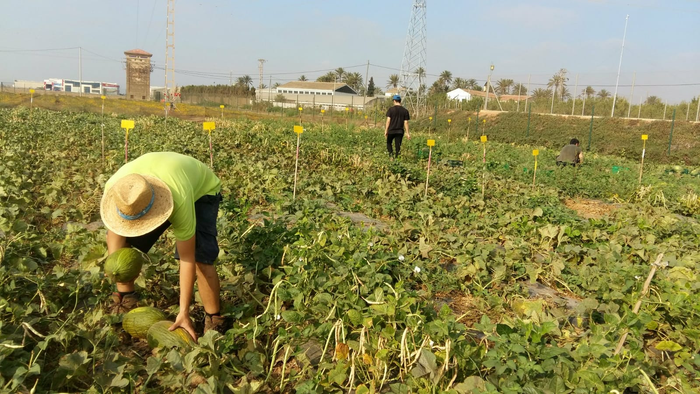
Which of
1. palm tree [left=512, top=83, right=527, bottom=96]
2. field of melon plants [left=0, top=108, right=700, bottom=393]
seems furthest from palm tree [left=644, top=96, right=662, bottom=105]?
field of melon plants [left=0, top=108, right=700, bottom=393]

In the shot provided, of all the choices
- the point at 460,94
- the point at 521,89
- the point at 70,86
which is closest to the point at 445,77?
the point at 460,94

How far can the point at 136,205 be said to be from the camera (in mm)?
2102

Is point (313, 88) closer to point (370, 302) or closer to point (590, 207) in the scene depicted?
point (590, 207)

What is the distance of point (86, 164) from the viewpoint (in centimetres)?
720

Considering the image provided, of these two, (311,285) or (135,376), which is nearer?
(135,376)

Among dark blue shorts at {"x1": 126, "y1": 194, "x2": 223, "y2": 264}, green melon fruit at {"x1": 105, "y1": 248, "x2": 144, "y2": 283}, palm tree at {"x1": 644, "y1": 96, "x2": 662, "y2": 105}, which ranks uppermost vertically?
palm tree at {"x1": 644, "y1": 96, "x2": 662, "y2": 105}

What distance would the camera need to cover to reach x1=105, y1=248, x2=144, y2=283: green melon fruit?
A: 103 inches

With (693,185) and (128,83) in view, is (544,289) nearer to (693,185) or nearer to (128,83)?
(693,185)

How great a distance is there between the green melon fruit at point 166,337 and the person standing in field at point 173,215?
0.04 metres

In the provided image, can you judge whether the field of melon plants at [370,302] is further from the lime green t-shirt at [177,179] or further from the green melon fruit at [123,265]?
the lime green t-shirt at [177,179]

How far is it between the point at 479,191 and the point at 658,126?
1607cm

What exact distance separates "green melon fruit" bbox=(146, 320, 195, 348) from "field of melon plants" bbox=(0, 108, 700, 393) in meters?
0.04

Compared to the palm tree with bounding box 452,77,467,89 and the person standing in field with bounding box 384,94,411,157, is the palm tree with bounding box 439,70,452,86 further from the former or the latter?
the person standing in field with bounding box 384,94,411,157

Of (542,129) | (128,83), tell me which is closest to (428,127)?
(542,129)
